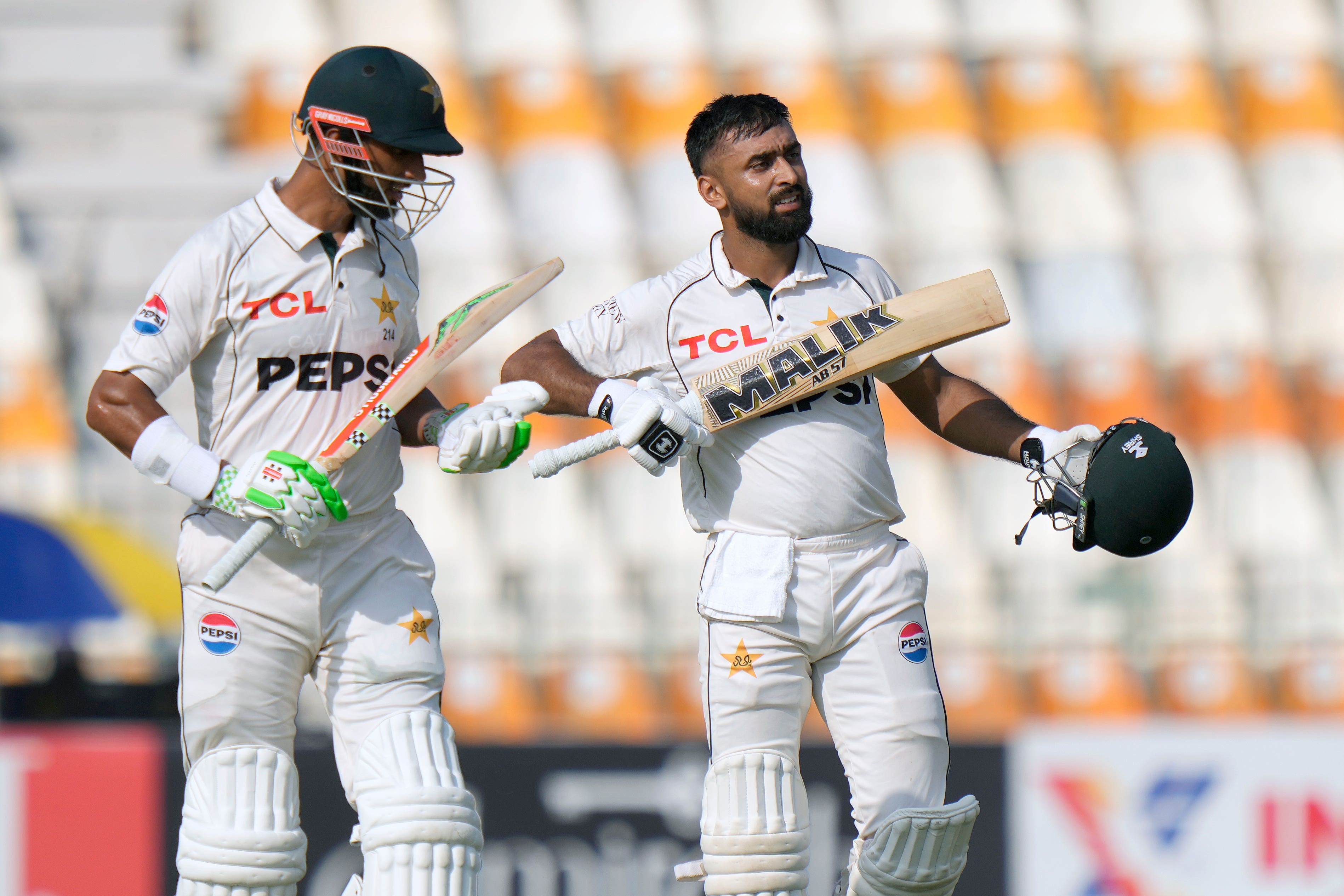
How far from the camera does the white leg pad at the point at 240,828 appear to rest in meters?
2.93

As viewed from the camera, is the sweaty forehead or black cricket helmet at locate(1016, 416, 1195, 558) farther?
the sweaty forehead

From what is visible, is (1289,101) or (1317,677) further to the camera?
(1289,101)

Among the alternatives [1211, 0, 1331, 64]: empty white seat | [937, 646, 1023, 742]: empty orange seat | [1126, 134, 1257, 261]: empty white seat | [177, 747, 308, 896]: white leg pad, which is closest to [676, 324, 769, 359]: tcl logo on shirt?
[177, 747, 308, 896]: white leg pad

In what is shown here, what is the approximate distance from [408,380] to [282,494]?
0.34m

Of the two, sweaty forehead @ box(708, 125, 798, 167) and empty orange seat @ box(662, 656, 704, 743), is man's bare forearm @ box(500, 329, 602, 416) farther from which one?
empty orange seat @ box(662, 656, 704, 743)

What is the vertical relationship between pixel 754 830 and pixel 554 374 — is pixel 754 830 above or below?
below

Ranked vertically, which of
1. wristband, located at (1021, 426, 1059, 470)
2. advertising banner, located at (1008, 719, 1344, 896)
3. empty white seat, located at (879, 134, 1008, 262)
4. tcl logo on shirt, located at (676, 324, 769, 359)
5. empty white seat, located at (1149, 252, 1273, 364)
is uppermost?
empty white seat, located at (879, 134, 1008, 262)

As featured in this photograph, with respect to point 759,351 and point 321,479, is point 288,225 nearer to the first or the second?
point 321,479

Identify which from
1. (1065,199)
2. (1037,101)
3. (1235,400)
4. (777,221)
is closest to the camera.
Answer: (777,221)

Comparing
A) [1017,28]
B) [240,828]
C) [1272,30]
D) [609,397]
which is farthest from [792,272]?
[1272,30]

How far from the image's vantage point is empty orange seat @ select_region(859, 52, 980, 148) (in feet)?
36.1

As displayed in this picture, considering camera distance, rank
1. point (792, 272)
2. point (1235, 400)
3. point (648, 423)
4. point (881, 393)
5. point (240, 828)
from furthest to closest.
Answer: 1. point (1235, 400)
2. point (881, 393)
3. point (792, 272)
4. point (240, 828)
5. point (648, 423)

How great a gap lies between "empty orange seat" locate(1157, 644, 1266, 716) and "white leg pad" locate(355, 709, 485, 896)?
563cm

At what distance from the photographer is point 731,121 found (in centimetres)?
307
